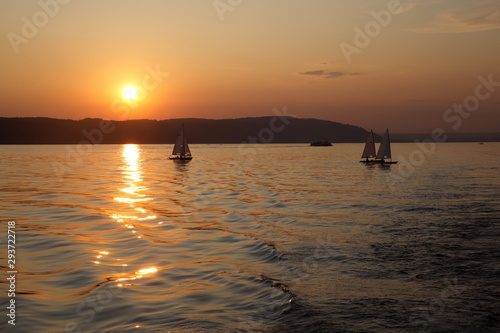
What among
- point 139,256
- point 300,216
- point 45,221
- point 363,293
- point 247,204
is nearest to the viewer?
point 363,293

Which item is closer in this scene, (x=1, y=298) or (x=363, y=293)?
(x=1, y=298)

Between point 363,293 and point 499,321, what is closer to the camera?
point 499,321

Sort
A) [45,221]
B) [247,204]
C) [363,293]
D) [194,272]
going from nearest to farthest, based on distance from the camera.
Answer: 1. [363,293]
2. [194,272]
3. [45,221]
4. [247,204]

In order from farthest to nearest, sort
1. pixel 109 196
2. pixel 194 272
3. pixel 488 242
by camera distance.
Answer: pixel 109 196 < pixel 488 242 < pixel 194 272

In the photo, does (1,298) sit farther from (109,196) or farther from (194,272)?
(109,196)

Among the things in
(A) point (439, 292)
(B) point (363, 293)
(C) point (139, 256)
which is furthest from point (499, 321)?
(C) point (139, 256)

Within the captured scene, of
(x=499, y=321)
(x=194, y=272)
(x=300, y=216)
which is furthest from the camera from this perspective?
(x=300, y=216)

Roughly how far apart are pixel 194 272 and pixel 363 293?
5896mm

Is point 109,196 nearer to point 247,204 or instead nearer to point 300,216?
point 247,204

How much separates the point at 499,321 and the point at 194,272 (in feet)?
31.2

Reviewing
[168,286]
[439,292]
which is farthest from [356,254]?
[168,286]

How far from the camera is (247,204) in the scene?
38.8 metres

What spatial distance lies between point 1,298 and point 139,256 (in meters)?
6.38

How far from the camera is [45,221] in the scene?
92.1ft
